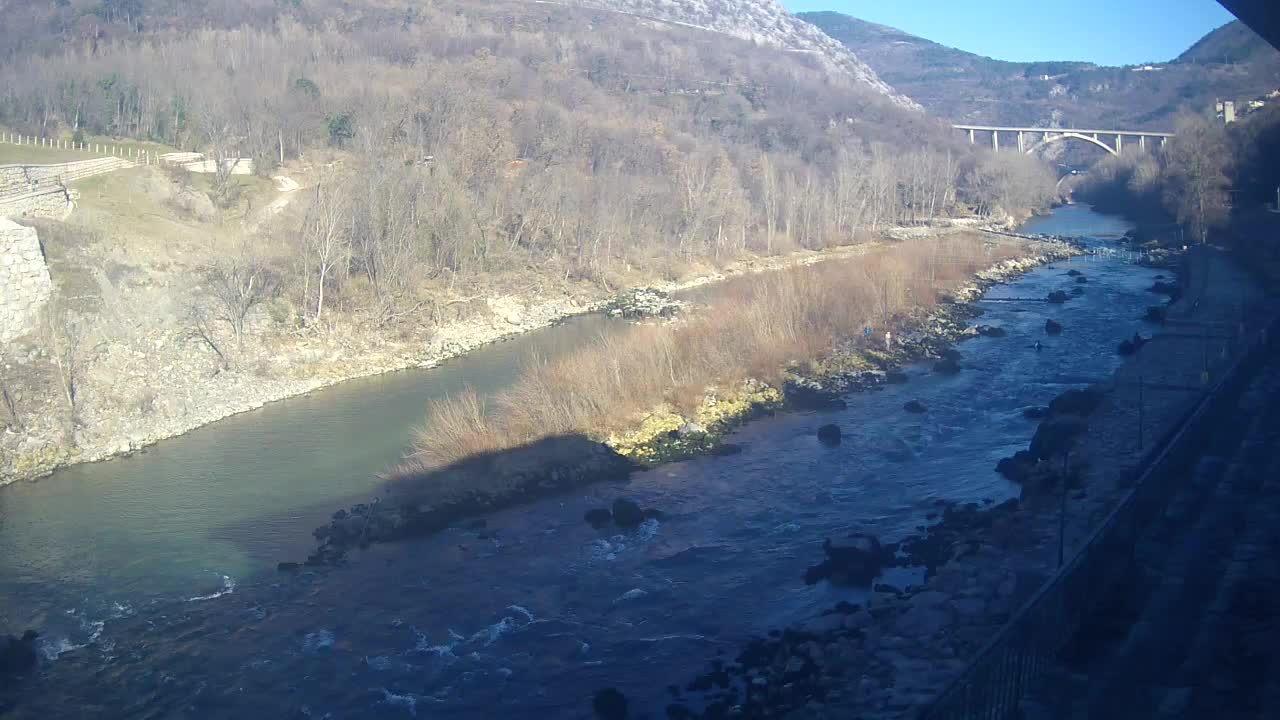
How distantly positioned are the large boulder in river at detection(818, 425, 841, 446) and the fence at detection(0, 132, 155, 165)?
21963mm

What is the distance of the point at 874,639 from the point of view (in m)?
8.45

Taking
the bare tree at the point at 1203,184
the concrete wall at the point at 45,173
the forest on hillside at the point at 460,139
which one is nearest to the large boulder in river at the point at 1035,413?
the forest on hillside at the point at 460,139

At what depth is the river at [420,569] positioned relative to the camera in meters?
8.59

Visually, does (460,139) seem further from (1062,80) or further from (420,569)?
(1062,80)

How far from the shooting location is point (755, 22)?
94438 mm

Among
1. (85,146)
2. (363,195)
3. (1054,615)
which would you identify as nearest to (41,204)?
(363,195)

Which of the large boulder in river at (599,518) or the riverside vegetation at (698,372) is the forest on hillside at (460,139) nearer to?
the riverside vegetation at (698,372)

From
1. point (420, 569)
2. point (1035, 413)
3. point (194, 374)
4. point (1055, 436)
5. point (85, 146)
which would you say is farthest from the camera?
point (85, 146)

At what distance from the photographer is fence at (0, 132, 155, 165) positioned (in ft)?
92.3

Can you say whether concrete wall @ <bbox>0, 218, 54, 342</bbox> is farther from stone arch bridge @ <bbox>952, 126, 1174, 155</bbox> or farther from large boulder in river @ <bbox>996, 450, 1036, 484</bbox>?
stone arch bridge @ <bbox>952, 126, 1174, 155</bbox>

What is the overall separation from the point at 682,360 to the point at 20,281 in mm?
12570

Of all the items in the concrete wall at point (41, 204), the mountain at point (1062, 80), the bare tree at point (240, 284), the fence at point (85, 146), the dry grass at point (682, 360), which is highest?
the mountain at point (1062, 80)

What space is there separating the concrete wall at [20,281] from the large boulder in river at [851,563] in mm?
15526

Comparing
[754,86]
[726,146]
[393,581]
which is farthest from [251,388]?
[754,86]
